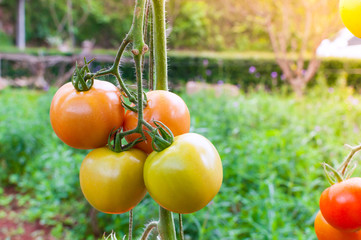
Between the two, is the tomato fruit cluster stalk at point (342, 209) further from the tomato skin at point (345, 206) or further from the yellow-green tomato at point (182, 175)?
the yellow-green tomato at point (182, 175)

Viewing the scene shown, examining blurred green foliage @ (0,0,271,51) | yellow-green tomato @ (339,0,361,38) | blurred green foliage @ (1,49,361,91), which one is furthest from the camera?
blurred green foliage @ (0,0,271,51)

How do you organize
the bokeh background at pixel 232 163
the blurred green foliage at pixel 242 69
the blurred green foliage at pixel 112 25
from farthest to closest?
the blurred green foliage at pixel 112 25
the blurred green foliage at pixel 242 69
the bokeh background at pixel 232 163

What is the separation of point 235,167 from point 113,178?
1.86 m

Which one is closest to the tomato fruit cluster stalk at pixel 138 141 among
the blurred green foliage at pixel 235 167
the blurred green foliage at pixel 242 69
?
the blurred green foliage at pixel 235 167

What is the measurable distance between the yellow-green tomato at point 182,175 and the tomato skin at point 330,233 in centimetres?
17

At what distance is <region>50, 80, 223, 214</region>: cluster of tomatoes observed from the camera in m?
0.33

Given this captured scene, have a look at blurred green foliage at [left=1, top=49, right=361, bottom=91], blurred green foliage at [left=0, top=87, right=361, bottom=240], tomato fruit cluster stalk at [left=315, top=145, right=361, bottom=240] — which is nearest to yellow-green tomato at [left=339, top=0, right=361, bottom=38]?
tomato fruit cluster stalk at [left=315, top=145, right=361, bottom=240]

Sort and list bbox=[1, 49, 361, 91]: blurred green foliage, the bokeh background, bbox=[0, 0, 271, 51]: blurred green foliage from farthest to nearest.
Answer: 1. bbox=[0, 0, 271, 51]: blurred green foliage
2. bbox=[1, 49, 361, 91]: blurred green foliage
3. the bokeh background

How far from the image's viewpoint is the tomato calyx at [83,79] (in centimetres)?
36

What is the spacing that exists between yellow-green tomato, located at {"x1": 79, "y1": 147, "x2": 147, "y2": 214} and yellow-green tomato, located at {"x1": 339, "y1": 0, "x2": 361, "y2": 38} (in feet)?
0.82

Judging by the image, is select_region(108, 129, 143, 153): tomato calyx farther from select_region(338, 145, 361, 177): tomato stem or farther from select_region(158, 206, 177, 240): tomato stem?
select_region(338, 145, 361, 177): tomato stem

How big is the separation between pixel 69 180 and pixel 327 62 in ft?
25.0

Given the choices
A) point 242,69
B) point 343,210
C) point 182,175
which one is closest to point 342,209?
point 343,210

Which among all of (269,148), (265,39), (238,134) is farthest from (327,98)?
(265,39)
